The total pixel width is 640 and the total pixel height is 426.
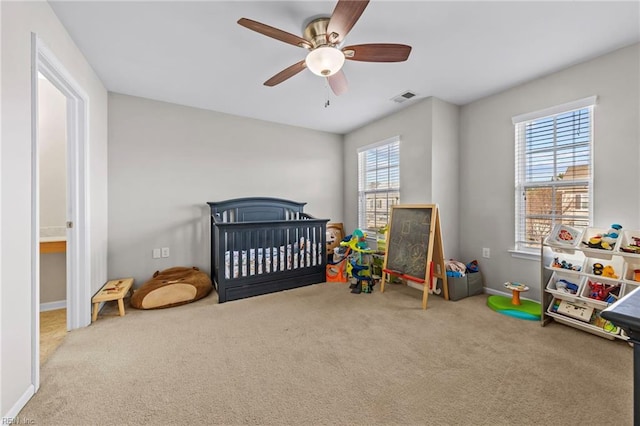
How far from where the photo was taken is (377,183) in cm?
417

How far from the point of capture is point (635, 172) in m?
2.11

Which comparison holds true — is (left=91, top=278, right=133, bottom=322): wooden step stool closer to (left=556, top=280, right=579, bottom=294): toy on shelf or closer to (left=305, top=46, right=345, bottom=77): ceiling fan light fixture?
(left=305, top=46, right=345, bottom=77): ceiling fan light fixture

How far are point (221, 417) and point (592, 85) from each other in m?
3.81

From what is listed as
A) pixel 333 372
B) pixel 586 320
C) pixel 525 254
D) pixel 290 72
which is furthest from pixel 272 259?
pixel 586 320

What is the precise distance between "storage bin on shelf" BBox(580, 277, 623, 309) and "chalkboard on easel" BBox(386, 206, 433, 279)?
49.1 inches

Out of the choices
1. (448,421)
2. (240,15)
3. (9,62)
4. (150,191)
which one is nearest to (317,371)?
(448,421)

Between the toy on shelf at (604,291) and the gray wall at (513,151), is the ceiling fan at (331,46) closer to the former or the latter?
the gray wall at (513,151)

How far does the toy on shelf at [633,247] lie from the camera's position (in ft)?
6.19

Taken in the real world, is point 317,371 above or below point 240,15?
below

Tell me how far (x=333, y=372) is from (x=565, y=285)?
86.8 inches

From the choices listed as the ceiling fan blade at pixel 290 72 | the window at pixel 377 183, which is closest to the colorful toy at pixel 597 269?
the window at pixel 377 183

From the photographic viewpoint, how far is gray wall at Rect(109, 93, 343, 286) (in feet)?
10.0

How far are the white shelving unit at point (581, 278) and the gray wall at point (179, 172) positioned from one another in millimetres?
3306

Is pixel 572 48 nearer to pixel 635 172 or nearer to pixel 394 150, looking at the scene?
pixel 635 172
